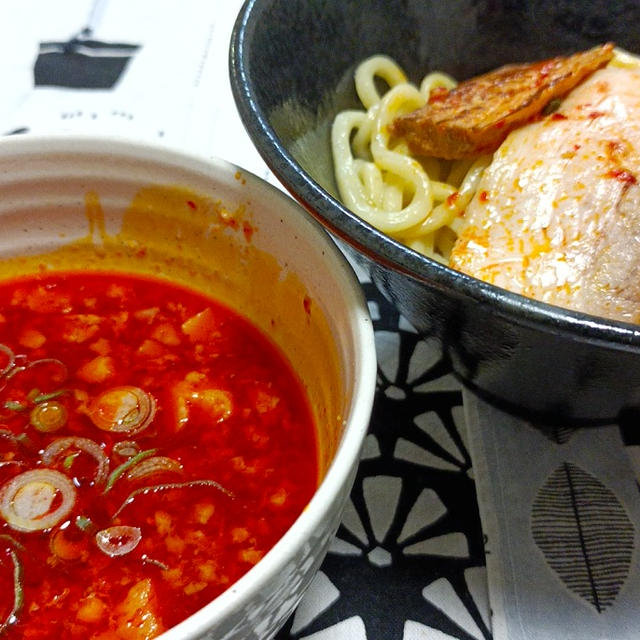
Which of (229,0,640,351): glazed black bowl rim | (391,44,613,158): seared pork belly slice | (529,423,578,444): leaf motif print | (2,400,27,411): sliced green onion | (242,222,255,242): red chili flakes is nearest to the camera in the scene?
(229,0,640,351): glazed black bowl rim

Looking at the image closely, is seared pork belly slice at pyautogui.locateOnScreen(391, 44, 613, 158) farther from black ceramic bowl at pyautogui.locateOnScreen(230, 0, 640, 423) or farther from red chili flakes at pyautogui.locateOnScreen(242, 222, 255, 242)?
red chili flakes at pyautogui.locateOnScreen(242, 222, 255, 242)

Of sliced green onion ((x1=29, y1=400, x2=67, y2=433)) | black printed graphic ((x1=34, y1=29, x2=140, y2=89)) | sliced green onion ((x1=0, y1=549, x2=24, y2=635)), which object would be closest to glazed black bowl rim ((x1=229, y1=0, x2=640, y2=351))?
sliced green onion ((x1=29, y1=400, x2=67, y2=433))

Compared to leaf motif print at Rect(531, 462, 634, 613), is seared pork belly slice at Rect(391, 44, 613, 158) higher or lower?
higher

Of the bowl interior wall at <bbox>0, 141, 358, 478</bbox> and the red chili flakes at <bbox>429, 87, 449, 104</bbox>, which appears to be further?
the red chili flakes at <bbox>429, 87, 449, 104</bbox>

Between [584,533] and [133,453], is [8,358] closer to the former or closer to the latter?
[133,453]

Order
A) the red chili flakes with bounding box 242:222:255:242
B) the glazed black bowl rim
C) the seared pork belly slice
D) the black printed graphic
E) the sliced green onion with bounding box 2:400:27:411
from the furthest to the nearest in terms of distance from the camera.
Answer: the black printed graphic
the seared pork belly slice
the red chili flakes with bounding box 242:222:255:242
the sliced green onion with bounding box 2:400:27:411
the glazed black bowl rim

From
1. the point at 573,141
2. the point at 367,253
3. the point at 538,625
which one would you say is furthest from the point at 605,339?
the point at 573,141

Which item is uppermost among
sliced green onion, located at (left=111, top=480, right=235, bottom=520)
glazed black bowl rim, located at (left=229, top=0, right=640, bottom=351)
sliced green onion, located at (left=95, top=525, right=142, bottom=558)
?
glazed black bowl rim, located at (left=229, top=0, right=640, bottom=351)

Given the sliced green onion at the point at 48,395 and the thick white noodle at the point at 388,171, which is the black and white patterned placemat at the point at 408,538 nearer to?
the thick white noodle at the point at 388,171
